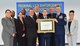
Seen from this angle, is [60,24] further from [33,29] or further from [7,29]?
[7,29]

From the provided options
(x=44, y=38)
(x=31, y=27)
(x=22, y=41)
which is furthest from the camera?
(x=22, y=41)

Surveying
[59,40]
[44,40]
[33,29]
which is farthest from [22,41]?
[59,40]

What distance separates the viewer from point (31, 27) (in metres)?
6.54

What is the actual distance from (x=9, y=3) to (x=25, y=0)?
0.74 metres

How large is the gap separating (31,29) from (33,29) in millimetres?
63

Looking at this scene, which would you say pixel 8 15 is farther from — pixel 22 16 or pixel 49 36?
pixel 49 36

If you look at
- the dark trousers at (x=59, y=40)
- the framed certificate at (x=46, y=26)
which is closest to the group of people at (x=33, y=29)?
the dark trousers at (x=59, y=40)

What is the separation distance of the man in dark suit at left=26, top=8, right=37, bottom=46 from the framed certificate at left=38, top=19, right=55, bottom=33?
0.16m

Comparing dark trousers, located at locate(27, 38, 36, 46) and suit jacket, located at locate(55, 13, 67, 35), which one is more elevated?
suit jacket, located at locate(55, 13, 67, 35)

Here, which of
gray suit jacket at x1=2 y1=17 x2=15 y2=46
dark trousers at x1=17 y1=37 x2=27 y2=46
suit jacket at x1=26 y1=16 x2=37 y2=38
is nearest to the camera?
suit jacket at x1=26 y1=16 x2=37 y2=38

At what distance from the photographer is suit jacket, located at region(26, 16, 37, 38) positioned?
651 centimetres

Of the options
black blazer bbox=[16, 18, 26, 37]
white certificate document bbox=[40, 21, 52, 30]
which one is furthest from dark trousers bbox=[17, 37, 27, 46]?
white certificate document bbox=[40, 21, 52, 30]

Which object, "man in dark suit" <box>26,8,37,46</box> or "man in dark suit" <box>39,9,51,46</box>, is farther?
"man in dark suit" <box>39,9,51,46</box>

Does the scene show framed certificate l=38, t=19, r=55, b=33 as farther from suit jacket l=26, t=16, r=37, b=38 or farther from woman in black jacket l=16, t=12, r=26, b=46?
woman in black jacket l=16, t=12, r=26, b=46
